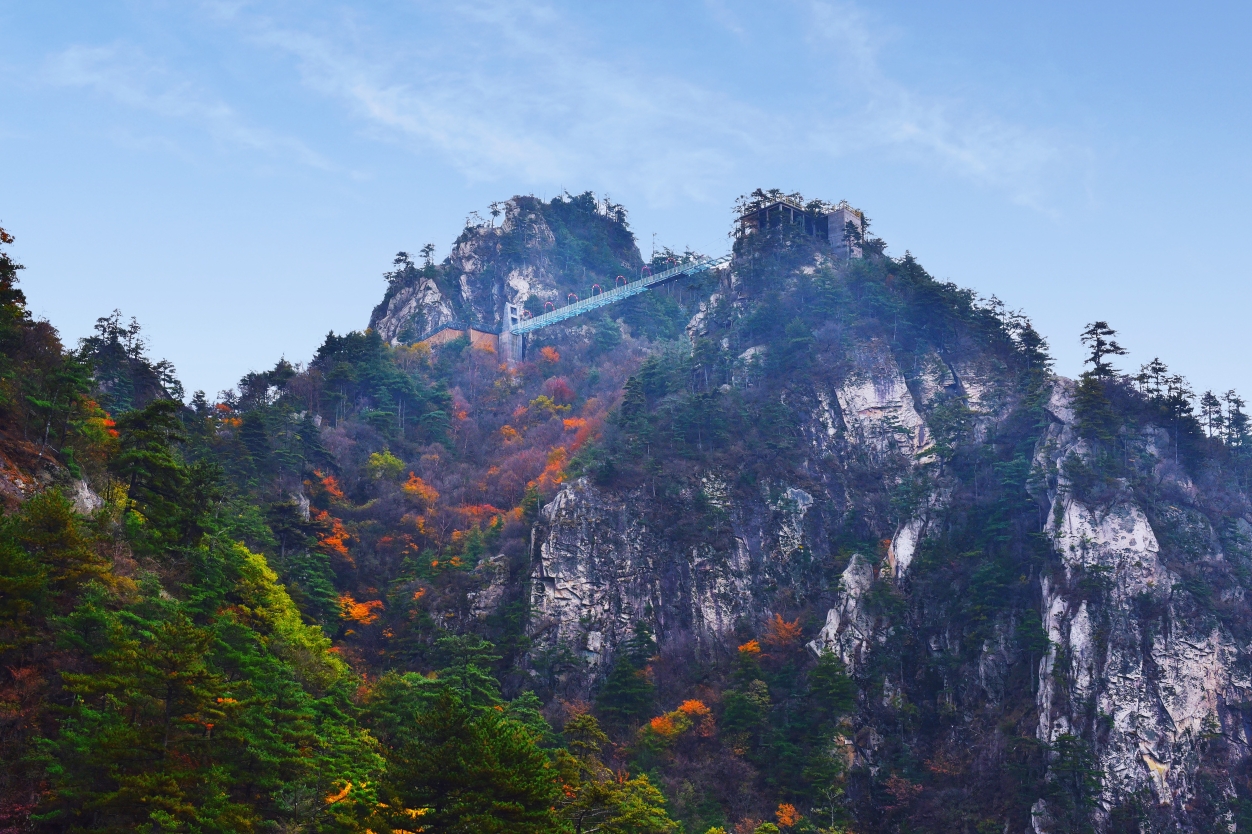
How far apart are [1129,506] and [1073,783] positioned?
54.5 feet

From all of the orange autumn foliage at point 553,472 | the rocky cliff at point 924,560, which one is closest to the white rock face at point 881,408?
the rocky cliff at point 924,560

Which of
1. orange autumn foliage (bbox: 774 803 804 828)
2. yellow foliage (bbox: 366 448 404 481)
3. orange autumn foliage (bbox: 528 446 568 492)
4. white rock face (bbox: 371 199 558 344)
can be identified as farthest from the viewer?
white rock face (bbox: 371 199 558 344)

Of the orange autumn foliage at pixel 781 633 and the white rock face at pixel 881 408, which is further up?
the white rock face at pixel 881 408

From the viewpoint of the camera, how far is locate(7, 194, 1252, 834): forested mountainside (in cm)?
3231

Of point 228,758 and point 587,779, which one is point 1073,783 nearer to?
point 587,779

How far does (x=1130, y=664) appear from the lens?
54.2 m

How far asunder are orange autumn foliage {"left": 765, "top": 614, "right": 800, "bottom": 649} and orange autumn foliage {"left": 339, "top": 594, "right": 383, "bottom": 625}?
21.9 metres

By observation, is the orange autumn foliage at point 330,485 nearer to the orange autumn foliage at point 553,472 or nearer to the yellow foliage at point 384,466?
the yellow foliage at point 384,466

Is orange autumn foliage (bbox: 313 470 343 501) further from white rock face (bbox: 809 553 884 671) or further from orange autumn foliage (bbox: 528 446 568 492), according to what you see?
white rock face (bbox: 809 553 884 671)

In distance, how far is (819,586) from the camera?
2554 inches

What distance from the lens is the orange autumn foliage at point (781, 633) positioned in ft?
200

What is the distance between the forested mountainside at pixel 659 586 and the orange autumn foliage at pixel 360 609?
254 millimetres

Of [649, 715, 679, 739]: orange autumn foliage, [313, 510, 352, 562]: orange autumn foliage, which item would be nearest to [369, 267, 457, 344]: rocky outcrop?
[313, 510, 352, 562]: orange autumn foliage

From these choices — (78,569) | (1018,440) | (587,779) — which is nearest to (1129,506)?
(1018,440)
